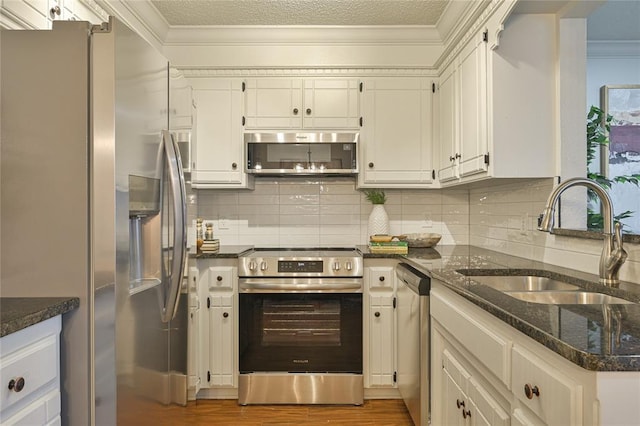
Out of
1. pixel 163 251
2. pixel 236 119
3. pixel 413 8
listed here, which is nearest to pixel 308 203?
pixel 236 119

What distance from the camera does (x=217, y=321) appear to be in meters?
2.74

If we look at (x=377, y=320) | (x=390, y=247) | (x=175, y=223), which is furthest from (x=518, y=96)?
(x=175, y=223)

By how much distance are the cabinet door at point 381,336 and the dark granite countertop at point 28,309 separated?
5.97ft

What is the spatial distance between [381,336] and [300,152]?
1351 mm

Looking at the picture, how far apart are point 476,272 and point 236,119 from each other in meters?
1.96

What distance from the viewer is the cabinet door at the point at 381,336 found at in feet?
9.03

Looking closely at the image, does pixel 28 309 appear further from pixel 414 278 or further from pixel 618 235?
pixel 618 235

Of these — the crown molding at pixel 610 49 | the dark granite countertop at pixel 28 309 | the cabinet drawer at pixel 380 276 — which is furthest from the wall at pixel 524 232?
the dark granite countertop at pixel 28 309

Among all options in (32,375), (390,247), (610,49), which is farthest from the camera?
(610,49)

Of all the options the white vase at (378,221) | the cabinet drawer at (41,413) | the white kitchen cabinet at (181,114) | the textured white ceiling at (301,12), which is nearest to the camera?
the cabinet drawer at (41,413)

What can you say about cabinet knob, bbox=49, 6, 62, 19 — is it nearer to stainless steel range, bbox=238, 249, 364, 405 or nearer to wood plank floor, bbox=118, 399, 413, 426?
stainless steel range, bbox=238, 249, 364, 405

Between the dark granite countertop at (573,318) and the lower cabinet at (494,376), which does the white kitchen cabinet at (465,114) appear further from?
the lower cabinet at (494,376)

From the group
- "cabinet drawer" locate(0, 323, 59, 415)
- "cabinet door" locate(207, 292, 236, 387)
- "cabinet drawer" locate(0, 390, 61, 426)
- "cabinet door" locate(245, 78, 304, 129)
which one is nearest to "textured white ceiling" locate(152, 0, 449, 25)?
"cabinet door" locate(245, 78, 304, 129)

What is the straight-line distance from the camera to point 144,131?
5.13 ft
